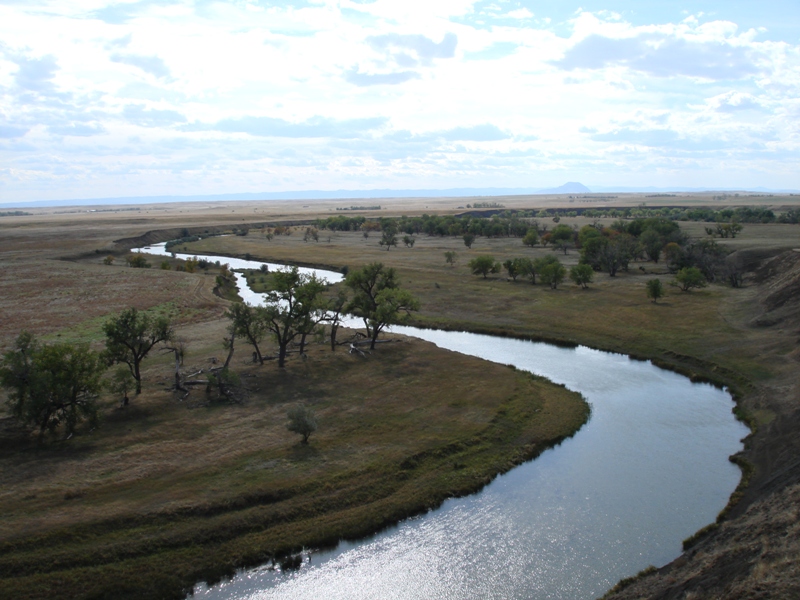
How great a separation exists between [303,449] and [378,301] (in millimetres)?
24133

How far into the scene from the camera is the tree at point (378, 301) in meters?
51.8

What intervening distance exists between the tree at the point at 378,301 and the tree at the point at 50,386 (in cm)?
2365

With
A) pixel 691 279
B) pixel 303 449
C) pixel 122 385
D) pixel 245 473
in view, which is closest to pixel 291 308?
pixel 122 385

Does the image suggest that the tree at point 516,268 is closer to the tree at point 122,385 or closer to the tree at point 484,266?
the tree at point 484,266

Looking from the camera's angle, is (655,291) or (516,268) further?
(516,268)

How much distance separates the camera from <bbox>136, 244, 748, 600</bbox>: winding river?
2317 cm

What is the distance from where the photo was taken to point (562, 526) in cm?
2675

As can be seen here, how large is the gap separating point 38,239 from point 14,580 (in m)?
166

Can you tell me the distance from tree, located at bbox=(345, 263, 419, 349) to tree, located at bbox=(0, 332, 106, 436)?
2365 centimetres

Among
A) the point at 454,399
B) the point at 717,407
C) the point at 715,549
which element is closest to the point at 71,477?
the point at 454,399

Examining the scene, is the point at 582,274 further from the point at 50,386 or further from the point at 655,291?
the point at 50,386

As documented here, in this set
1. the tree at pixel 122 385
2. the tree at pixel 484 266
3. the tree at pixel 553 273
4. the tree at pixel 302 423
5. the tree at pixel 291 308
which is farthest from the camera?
the tree at pixel 484 266

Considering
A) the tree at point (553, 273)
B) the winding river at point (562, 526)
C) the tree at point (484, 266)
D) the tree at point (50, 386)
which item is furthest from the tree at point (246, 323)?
the tree at point (484, 266)

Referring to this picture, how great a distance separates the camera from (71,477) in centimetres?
2841
